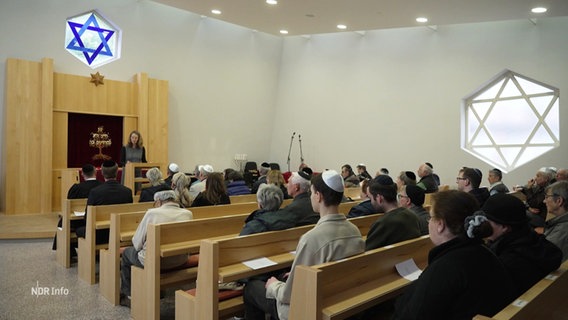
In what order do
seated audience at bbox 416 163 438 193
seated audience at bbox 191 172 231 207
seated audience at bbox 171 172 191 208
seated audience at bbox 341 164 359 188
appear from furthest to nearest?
seated audience at bbox 341 164 359 188 → seated audience at bbox 416 163 438 193 → seated audience at bbox 191 172 231 207 → seated audience at bbox 171 172 191 208

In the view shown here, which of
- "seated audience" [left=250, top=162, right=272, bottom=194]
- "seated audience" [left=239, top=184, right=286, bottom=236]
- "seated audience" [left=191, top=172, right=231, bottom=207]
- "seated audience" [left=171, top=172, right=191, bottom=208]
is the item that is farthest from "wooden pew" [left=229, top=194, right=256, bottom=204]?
"seated audience" [left=239, top=184, right=286, bottom=236]

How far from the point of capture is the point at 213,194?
4867mm

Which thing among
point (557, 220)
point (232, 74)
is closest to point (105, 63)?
point (232, 74)

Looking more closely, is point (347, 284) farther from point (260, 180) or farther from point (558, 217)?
point (260, 180)

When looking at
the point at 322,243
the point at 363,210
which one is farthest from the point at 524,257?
the point at 363,210

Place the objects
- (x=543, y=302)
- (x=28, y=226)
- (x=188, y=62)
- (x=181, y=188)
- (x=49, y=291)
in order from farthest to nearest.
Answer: (x=188, y=62), (x=28, y=226), (x=181, y=188), (x=49, y=291), (x=543, y=302)

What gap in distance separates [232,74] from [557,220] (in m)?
10.2

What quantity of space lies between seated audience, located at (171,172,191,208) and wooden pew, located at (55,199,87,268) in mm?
1435

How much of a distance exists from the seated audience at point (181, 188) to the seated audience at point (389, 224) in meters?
2.20

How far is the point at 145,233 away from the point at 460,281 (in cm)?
264

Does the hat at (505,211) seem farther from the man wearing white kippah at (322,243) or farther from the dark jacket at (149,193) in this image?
the dark jacket at (149,193)

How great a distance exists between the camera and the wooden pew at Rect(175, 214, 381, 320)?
8.89 feet

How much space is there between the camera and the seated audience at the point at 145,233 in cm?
365

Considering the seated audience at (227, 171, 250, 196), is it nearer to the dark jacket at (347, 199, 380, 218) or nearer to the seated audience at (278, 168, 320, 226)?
the dark jacket at (347, 199, 380, 218)
